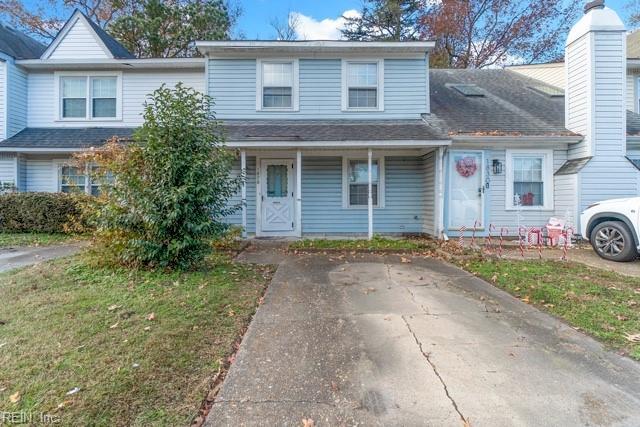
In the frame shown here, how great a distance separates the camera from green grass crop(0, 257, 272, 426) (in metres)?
2.27

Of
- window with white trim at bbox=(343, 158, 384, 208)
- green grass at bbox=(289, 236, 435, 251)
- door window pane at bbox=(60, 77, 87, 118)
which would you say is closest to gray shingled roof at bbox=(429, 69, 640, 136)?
window with white trim at bbox=(343, 158, 384, 208)

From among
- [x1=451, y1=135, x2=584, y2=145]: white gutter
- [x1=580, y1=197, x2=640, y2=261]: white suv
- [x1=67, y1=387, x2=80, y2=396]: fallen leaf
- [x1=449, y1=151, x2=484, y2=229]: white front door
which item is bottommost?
[x1=67, y1=387, x2=80, y2=396]: fallen leaf

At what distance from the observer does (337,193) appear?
10516 mm

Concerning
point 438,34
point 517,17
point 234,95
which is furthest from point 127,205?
point 517,17

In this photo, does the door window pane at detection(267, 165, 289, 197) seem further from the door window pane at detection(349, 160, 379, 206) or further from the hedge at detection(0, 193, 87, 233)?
the hedge at detection(0, 193, 87, 233)

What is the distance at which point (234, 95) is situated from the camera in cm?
1024

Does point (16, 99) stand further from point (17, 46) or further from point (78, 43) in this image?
point (17, 46)

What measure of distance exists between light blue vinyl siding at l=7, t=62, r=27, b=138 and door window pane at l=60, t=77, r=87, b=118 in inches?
47.2

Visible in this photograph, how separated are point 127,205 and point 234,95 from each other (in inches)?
232

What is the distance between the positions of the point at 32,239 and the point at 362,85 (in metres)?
9.80

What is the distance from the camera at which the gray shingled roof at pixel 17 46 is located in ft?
38.5

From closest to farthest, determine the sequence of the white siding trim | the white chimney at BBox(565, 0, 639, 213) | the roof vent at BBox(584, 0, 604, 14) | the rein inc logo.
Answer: the rein inc logo, the white chimney at BBox(565, 0, 639, 213), the roof vent at BBox(584, 0, 604, 14), the white siding trim

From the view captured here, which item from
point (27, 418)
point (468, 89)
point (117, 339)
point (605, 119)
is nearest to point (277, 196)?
point (117, 339)

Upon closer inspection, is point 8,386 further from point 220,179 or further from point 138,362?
point 220,179
